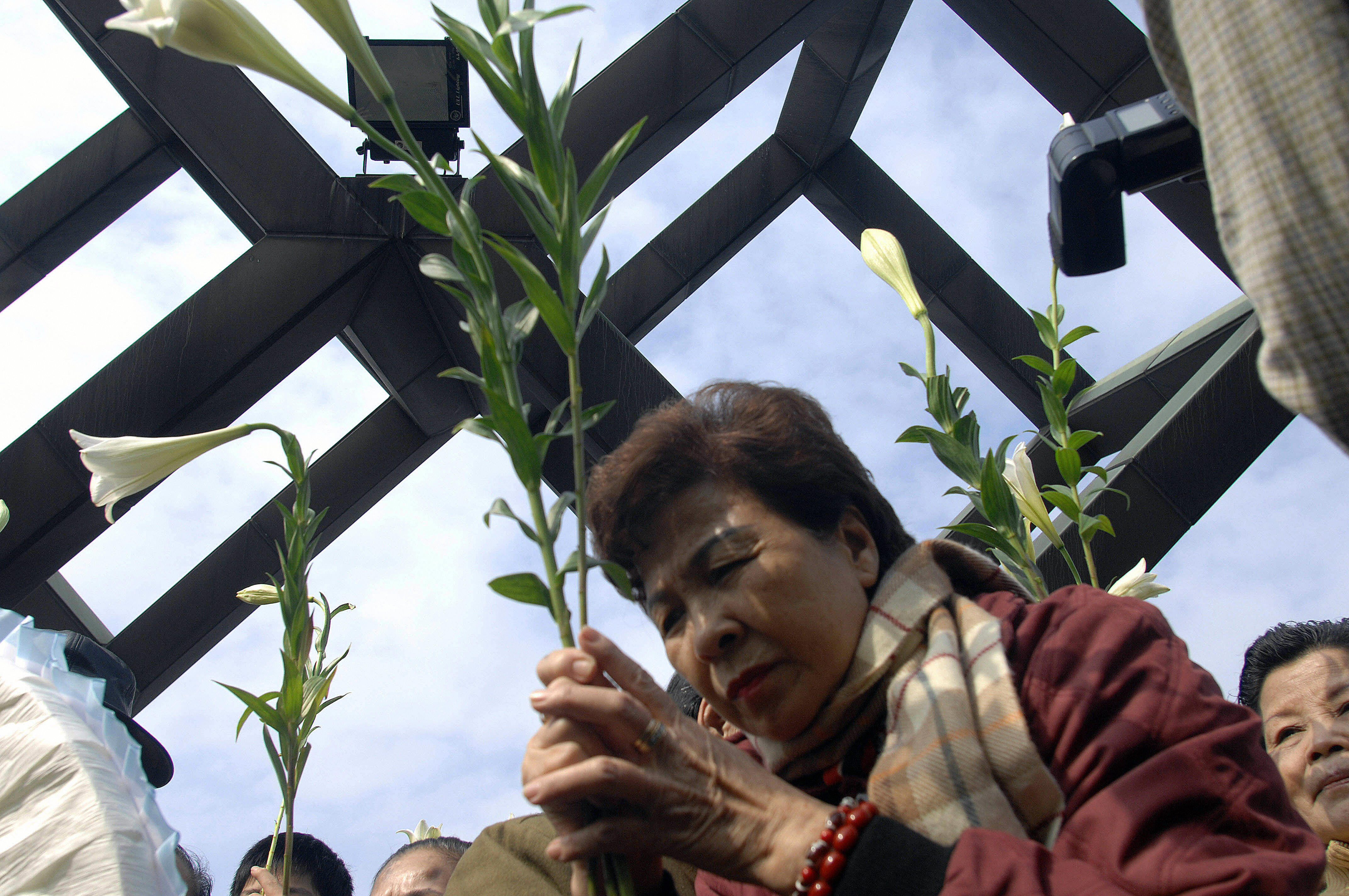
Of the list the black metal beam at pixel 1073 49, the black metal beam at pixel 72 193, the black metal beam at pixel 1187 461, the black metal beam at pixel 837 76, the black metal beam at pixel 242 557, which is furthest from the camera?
the black metal beam at pixel 242 557

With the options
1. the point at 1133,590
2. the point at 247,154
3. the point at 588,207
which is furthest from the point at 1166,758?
the point at 247,154

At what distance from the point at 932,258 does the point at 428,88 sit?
88.7 inches

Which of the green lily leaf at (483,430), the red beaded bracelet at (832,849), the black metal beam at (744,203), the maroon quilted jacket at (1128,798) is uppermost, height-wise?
the black metal beam at (744,203)

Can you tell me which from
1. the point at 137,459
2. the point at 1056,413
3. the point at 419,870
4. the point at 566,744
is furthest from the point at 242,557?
the point at 566,744

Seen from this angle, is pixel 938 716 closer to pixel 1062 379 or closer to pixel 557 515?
pixel 557 515

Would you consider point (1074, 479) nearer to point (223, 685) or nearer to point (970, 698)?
point (970, 698)

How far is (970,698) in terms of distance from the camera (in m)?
0.96

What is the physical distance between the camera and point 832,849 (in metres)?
0.79

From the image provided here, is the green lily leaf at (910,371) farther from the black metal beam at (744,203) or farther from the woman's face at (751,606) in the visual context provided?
the black metal beam at (744,203)

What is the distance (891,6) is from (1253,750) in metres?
3.22

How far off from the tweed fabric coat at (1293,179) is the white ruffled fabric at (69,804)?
45.2 inches

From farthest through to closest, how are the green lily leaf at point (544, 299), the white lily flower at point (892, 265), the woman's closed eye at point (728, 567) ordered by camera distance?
the white lily flower at point (892, 265)
the woman's closed eye at point (728, 567)
the green lily leaf at point (544, 299)

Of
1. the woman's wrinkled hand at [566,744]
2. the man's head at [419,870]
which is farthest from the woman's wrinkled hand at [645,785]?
the man's head at [419,870]

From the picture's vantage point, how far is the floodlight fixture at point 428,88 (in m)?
2.90
